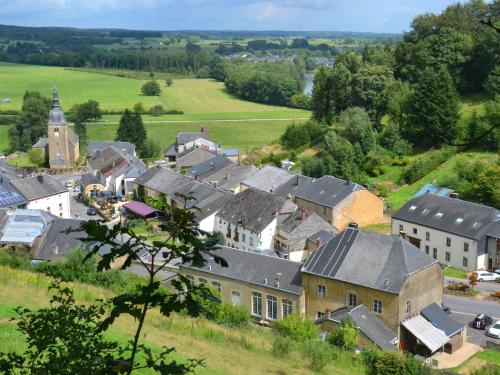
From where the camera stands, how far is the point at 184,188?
4044 centimetres

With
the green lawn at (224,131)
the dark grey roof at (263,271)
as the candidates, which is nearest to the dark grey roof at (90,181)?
the green lawn at (224,131)

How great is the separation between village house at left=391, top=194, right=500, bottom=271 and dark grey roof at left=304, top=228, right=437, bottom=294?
6.84 metres

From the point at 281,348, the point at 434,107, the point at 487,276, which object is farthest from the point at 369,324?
the point at 434,107

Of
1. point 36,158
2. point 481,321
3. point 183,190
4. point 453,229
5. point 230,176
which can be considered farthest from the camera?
point 36,158

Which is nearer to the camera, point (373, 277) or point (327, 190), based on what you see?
point (373, 277)

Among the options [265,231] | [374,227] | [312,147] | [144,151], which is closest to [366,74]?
[312,147]

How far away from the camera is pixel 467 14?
2060 inches

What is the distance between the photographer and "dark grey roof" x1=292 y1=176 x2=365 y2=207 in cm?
3575

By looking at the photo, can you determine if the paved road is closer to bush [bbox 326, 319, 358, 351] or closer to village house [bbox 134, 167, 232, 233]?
bush [bbox 326, 319, 358, 351]

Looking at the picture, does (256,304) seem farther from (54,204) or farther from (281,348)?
(54,204)

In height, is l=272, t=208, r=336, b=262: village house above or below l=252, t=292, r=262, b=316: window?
above

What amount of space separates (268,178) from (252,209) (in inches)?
278

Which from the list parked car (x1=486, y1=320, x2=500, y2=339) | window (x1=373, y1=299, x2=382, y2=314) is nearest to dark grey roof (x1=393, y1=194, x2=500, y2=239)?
parked car (x1=486, y1=320, x2=500, y2=339)

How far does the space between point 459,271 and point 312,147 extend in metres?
23.1
